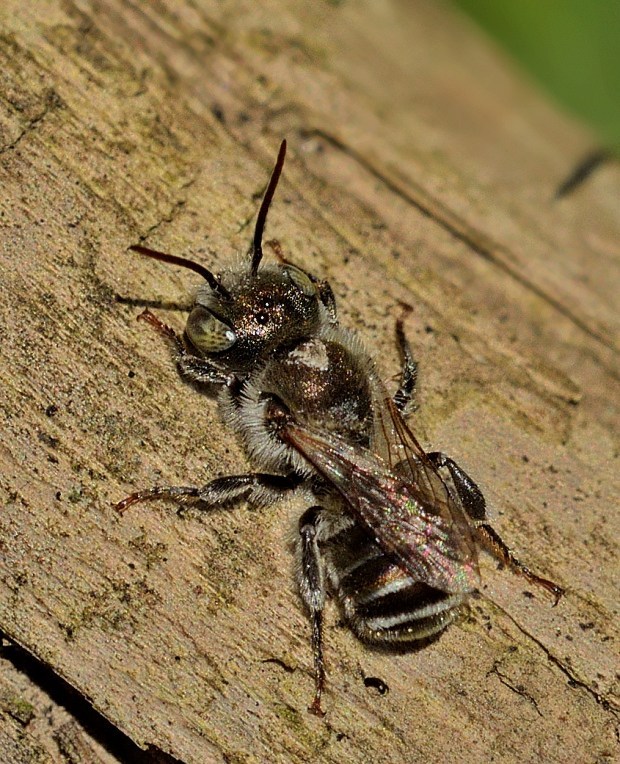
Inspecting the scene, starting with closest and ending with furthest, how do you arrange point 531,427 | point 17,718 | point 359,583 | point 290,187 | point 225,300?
point 17,718 < point 359,583 < point 225,300 < point 531,427 < point 290,187

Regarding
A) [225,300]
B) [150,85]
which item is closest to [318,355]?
[225,300]

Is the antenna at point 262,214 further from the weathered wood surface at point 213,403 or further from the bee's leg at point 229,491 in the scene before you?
the bee's leg at point 229,491

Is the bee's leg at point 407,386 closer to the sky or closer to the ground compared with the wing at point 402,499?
closer to the sky

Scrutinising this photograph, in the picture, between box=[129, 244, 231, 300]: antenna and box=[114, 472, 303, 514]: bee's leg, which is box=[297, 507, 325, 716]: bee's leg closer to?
box=[114, 472, 303, 514]: bee's leg

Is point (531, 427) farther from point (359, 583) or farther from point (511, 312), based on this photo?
Answer: point (359, 583)

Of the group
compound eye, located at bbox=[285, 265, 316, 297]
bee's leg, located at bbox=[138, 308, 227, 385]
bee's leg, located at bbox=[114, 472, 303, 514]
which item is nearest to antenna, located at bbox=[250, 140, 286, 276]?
compound eye, located at bbox=[285, 265, 316, 297]

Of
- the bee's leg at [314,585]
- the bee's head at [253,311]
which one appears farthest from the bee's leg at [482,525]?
the bee's head at [253,311]

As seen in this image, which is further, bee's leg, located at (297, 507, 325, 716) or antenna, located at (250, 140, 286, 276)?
antenna, located at (250, 140, 286, 276)
